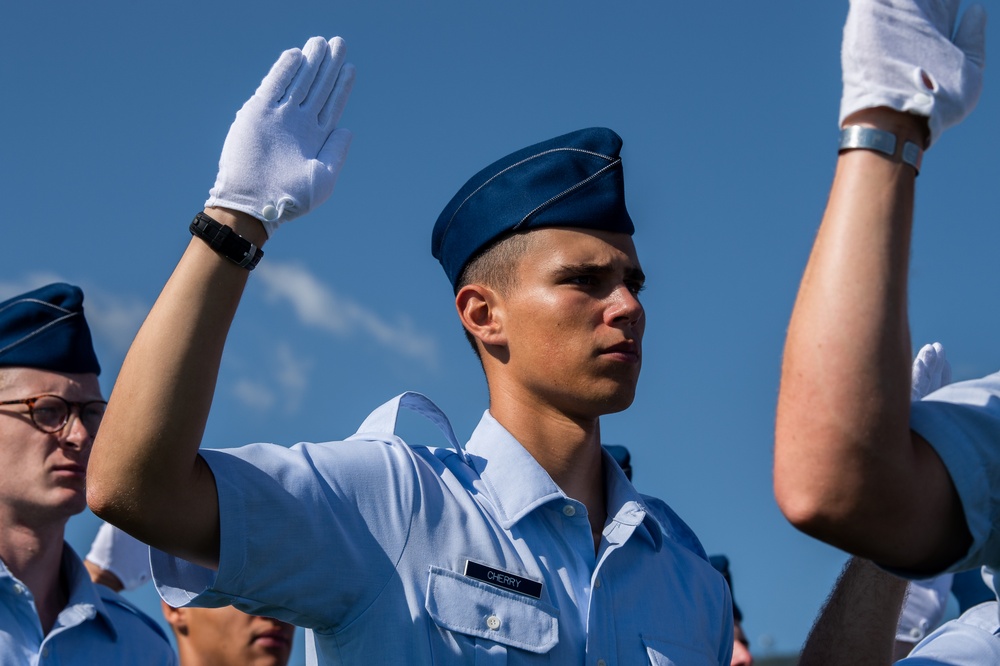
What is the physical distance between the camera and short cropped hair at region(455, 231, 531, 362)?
11.5 ft

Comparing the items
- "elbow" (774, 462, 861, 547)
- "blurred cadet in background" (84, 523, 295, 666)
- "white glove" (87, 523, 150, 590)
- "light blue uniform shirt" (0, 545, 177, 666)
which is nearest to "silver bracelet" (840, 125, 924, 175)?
"elbow" (774, 462, 861, 547)

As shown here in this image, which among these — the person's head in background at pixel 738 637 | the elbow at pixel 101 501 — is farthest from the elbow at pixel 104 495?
the person's head in background at pixel 738 637

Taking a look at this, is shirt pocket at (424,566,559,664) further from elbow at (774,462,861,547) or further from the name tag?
elbow at (774,462,861,547)

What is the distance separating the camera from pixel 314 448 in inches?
114

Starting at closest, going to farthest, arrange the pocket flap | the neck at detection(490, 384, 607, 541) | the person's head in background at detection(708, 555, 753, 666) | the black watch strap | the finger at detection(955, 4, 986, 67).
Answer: the finger at detection(955, 4, 986, 67), the black watch strap, the pocket flap, the neck at detection(490, 384, 607, 541), the person's head in background at detection(708, 555, 753, 666)

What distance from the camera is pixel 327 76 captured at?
294cm

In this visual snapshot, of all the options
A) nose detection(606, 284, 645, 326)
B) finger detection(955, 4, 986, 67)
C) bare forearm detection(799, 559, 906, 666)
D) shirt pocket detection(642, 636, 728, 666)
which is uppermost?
finger detection(955, 4, 986, 67)

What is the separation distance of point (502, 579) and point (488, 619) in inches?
4.1

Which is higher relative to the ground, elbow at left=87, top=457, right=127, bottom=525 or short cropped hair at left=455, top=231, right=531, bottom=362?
short cropped hair at left=455, top=231, right=531, bottom=362

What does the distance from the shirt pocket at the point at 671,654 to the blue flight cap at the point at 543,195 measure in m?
1.18

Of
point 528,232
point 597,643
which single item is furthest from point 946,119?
point 528,232

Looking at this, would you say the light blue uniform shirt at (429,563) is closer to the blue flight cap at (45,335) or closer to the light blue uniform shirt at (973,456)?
the light blue uniform shirt at (973,456)

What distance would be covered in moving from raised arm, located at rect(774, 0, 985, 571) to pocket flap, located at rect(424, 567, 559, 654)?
1145 millimetres

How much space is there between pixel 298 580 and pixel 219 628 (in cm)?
254
